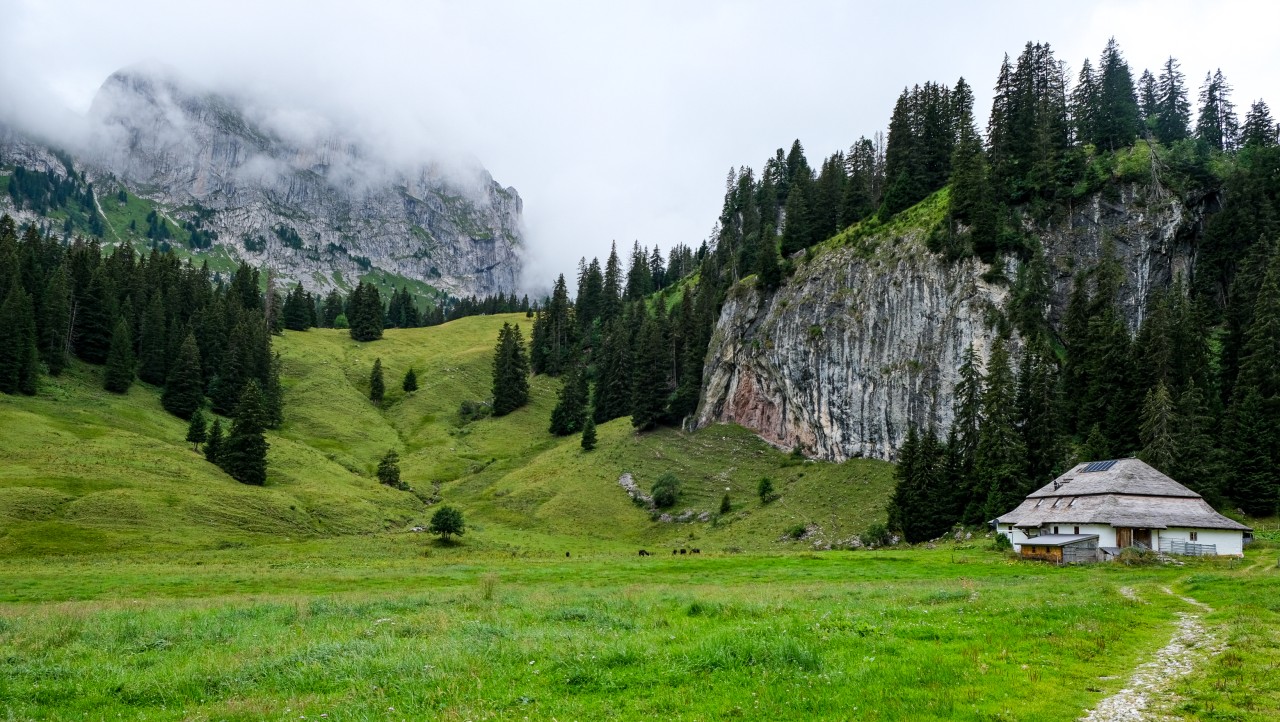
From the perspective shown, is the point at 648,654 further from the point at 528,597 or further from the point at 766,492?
the point at 766,492

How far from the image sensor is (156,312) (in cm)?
11231

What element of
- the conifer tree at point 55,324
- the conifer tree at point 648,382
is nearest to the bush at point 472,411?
the conifer tree at point 648,382

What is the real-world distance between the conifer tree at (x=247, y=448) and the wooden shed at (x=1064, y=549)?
3084 inches

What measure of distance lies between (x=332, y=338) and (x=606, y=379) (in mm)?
76604

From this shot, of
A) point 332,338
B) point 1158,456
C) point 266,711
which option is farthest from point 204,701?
point 332,338

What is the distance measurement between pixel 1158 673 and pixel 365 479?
9303 centimetres

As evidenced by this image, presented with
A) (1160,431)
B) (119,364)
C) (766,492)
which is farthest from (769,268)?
(119,364)

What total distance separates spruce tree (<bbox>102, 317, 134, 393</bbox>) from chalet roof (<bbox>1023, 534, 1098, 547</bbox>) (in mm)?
Result: 113969

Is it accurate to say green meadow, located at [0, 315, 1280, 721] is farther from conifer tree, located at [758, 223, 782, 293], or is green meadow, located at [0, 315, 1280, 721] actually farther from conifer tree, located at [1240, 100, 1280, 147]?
conifer tree, located at [1240, 100, 1280, 147]

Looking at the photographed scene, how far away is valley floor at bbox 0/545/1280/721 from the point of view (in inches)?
462

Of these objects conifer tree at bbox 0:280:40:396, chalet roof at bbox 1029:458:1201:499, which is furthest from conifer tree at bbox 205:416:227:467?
chalet roof at bbox 1029:458:1201:499

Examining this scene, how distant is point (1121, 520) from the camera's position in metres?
49.2

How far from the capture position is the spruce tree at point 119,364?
10025 cm

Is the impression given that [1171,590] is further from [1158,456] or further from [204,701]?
[204,701]
